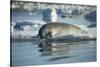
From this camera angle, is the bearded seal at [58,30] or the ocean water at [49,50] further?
the bearded seal at [58,30]

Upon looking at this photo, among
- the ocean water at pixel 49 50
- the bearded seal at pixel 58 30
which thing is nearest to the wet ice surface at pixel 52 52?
A: the ocean water at pixel 49 50

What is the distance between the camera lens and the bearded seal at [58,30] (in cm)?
212

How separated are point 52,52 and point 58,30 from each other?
29cm

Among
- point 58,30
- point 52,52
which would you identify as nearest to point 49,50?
point 52,52

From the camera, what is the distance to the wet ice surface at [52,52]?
6.63ft

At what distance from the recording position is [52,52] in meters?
2.14

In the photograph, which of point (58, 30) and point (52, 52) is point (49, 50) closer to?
point (52, 52)

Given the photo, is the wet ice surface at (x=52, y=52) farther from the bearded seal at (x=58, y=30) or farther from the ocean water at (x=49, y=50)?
the bearded seal at (x=58, y=30)

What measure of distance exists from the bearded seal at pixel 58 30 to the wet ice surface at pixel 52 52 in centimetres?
11

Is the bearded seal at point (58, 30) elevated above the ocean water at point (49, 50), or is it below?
above
